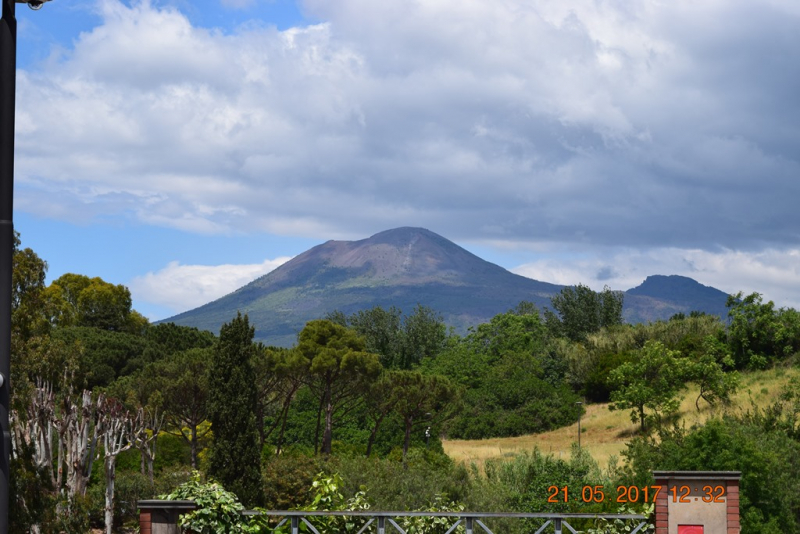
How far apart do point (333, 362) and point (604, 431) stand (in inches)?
738

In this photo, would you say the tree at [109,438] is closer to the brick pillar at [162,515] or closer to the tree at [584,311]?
the brick pillar at [162,515]

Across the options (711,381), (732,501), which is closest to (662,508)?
(732,501)

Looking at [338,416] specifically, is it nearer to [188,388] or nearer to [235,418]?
[188,388]

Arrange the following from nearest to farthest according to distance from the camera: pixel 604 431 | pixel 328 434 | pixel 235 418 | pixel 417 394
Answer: pixel 235 418 < pixel 328 434 < pixel 417 394 < pixel 604 431

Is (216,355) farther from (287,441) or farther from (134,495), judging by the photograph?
(287,441)

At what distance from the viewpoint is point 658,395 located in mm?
50281

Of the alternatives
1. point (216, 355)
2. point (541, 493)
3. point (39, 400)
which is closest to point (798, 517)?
point (541, 493)

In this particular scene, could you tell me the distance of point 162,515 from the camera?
1046 centimetres

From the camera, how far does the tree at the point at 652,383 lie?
4984 centimetres

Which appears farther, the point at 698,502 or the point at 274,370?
the point at 274,370

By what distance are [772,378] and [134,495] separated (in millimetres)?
41065

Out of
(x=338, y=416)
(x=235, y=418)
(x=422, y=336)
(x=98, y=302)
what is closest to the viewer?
(x=235, y=418)

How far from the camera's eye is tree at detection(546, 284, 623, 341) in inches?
4085

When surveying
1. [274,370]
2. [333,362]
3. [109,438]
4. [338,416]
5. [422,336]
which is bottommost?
[338,416]
